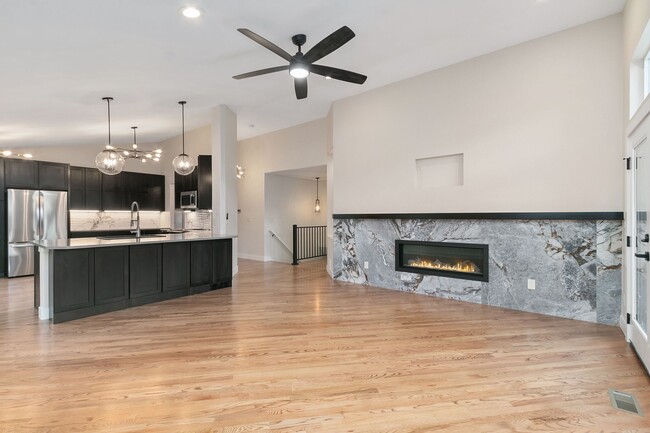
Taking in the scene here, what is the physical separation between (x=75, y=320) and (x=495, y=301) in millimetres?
5361

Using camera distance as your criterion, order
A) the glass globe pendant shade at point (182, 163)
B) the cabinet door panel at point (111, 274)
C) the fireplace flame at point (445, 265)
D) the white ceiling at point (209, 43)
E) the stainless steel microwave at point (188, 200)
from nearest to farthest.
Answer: the white ceiling at point (209, 43) → the cabinet door panel at point (111, 274) → the fireplace flame at point (445, 265) → the glass globe pendant shade at point (182, 163) → the stainless steel microwave at point (188, 200)

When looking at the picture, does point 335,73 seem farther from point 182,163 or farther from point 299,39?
point 182,163

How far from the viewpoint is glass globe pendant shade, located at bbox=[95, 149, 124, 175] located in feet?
16.5

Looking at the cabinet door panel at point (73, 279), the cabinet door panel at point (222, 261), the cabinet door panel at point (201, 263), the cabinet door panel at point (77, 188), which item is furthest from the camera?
the cabinet door panel at point (77, 188)

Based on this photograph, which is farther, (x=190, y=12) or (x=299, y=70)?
(x=299, y=70)

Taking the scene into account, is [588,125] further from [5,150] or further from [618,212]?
[5,150]

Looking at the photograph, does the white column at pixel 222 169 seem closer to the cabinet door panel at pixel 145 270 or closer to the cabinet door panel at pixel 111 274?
the cabinet door panel at pixel 145 270

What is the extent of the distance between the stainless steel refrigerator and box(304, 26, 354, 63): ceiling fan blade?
7050mm

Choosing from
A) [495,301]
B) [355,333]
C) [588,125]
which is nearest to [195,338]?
[355,333]

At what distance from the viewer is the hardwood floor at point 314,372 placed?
2.11 metres

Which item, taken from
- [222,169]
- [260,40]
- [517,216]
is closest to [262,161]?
[222,169]

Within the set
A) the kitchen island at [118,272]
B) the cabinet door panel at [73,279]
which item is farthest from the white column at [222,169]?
the cabinet door panel at [73,279]

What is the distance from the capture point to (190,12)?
11.2ft

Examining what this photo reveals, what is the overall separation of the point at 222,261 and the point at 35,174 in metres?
4.90
